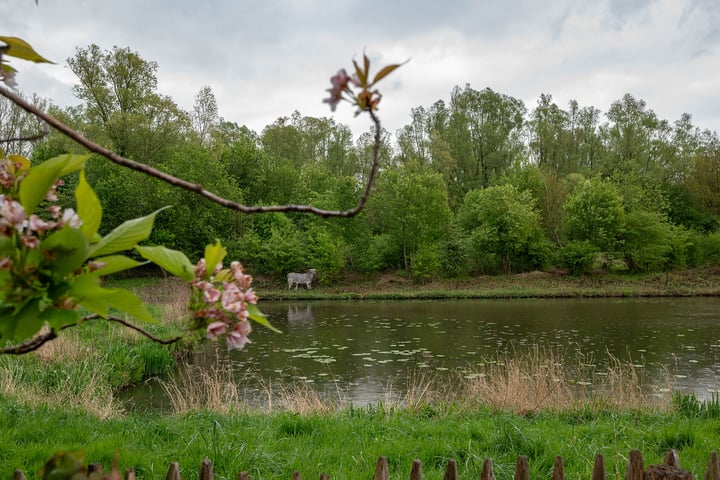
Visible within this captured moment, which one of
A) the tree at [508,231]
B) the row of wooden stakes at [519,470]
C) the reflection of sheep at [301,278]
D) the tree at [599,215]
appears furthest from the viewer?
the tree at [508,231]

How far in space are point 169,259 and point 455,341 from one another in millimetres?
13892

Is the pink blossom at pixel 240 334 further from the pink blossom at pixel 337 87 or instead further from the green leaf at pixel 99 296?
the pink blossom at pixel 337 87

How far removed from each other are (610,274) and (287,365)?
26926 mm

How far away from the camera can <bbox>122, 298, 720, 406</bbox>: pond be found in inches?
405

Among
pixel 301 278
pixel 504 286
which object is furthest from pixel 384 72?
pixel 301 278

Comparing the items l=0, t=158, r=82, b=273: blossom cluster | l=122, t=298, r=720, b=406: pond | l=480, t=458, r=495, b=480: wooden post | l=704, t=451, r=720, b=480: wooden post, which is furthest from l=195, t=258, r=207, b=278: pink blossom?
l=122, t=298, r=720, b=406: pond

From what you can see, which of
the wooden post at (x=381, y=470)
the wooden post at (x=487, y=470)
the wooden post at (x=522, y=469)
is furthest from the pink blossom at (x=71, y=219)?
the wooden post at (x=522, y=469)

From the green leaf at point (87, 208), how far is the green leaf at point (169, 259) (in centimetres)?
9

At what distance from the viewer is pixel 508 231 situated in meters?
33.3

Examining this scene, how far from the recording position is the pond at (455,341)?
405 inches

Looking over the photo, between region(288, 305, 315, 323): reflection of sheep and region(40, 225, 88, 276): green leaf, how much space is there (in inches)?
758

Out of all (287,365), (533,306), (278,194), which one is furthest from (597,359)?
(278,194)

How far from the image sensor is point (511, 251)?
34125 millimetres

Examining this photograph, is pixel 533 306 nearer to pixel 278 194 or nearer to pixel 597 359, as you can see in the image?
pixel 597 359
